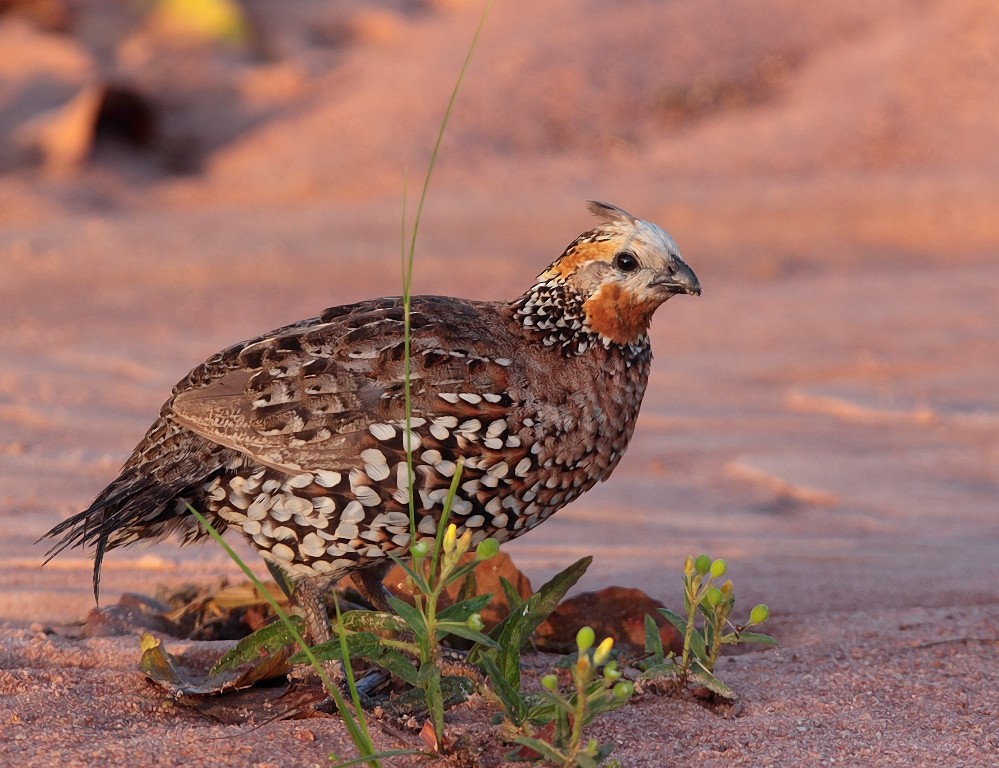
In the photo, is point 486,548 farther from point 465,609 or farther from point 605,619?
point 605,619

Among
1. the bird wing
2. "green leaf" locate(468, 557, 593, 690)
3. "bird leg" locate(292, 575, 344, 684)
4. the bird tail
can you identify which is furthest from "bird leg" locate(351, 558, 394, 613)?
"green leaf" locate(468, 557, 593, 690)

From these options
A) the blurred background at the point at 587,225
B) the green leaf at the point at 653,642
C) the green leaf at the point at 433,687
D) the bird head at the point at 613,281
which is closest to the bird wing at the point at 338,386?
the bird head at the point at 613,281

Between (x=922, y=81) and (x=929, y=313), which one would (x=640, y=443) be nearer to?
(x=929, y=313)

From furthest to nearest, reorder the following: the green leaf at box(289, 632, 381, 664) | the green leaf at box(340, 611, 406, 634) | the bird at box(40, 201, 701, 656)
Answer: the bird at box(40, 201, 701, 656) < the green leaf at box(340, 611, 406, 634) < the green leaf at box(289, 632, 381, 664)

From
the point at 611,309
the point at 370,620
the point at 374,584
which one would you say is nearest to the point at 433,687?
the point at 370,620

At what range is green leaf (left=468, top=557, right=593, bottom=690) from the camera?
3918 millimetres

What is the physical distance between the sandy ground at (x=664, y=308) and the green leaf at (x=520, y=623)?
1.27 ft

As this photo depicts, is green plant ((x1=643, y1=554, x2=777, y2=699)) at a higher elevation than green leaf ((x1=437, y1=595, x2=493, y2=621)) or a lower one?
lower

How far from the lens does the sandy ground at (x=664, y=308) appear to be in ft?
15.0

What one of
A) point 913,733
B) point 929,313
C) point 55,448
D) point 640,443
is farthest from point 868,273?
point 913,733

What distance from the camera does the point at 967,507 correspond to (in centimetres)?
735

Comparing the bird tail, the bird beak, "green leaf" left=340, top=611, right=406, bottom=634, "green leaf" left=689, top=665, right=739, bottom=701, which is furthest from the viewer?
the bird beak

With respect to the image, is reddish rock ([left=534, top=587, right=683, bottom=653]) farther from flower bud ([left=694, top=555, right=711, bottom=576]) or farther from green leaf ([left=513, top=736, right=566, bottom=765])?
green leaf ([left=513, top=736, right=566, bottom=765])

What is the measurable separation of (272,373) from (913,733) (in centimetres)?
235
